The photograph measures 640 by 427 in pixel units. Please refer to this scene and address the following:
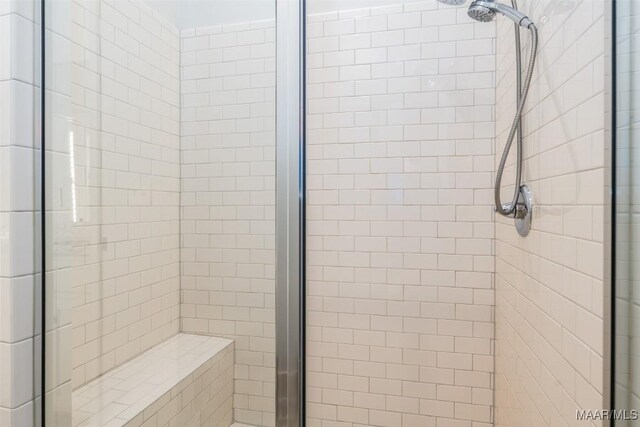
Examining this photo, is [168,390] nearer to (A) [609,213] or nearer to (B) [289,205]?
(B) [289,205]

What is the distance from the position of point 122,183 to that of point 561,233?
1396mm

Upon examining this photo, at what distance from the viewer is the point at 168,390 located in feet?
4.08

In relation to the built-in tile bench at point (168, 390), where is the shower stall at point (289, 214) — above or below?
above

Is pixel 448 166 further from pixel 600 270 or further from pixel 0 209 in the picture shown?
pixel 0 209

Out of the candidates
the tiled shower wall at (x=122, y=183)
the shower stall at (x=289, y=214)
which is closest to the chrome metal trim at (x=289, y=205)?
the shower stall at (x=289, y=214)

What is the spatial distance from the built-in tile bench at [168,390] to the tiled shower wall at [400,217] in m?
0.40

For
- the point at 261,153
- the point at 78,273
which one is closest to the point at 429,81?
the point at 261,153

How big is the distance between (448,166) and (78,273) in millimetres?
1368

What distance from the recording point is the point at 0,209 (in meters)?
0.87

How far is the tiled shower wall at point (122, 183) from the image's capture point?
1141 mm

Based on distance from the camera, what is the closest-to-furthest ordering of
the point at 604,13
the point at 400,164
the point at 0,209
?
the point at 604,13 < the point at 0,209 < the point at 400,164

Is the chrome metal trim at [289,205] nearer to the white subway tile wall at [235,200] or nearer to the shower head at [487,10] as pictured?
the white subway tile wall at [235,200]

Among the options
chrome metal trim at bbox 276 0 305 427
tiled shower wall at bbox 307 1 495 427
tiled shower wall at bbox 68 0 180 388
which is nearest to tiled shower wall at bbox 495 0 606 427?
tiled shower wall at bbox 307 1 495 427

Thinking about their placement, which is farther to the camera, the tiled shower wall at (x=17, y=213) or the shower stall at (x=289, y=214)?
the shower stall at (x=289, y=214)
